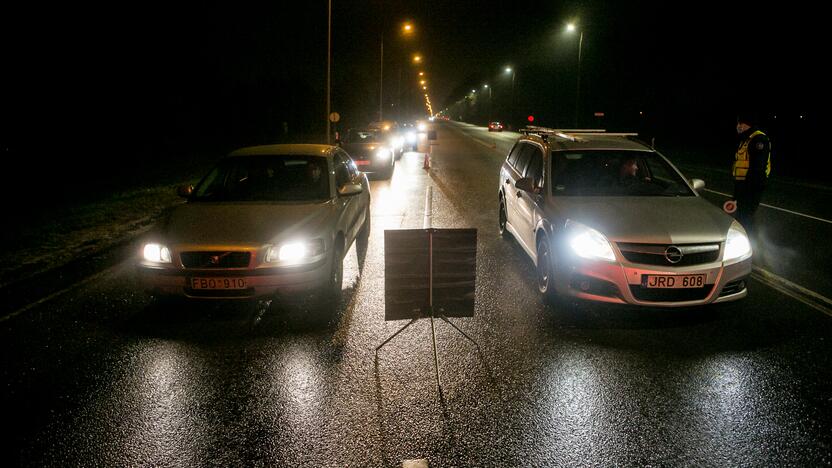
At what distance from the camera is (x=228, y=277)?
5.50m

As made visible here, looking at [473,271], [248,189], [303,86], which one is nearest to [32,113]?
[248,189]

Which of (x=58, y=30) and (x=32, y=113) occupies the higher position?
(x=58, y=30)

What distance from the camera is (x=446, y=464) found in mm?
3398

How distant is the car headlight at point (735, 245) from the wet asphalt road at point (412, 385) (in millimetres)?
530

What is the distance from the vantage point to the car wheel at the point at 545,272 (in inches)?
241

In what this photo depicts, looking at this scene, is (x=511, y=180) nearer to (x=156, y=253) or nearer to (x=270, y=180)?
(x=270, y=180)

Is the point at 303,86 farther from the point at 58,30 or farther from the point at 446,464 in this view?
the point at 446,464

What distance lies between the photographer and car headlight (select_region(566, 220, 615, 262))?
18.0 feet

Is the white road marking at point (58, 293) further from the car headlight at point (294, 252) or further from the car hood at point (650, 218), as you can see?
the car hood at point (650, 218)

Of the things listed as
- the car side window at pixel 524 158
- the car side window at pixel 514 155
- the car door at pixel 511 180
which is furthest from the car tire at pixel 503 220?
the car side window at pixel 524 158

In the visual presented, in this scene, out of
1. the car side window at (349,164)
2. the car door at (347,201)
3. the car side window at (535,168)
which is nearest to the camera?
the car door at (347,201)

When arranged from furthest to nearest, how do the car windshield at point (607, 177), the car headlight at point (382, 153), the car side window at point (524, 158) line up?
the car headlight at point (382, 153), the car side window at point (524, 158), the car windshield at point (607, 177)

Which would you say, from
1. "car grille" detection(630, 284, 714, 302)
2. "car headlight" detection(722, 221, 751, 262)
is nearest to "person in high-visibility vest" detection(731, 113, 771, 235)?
"car headlight" detection(722, 221, 751, 262)

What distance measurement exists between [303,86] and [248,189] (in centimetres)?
5648
